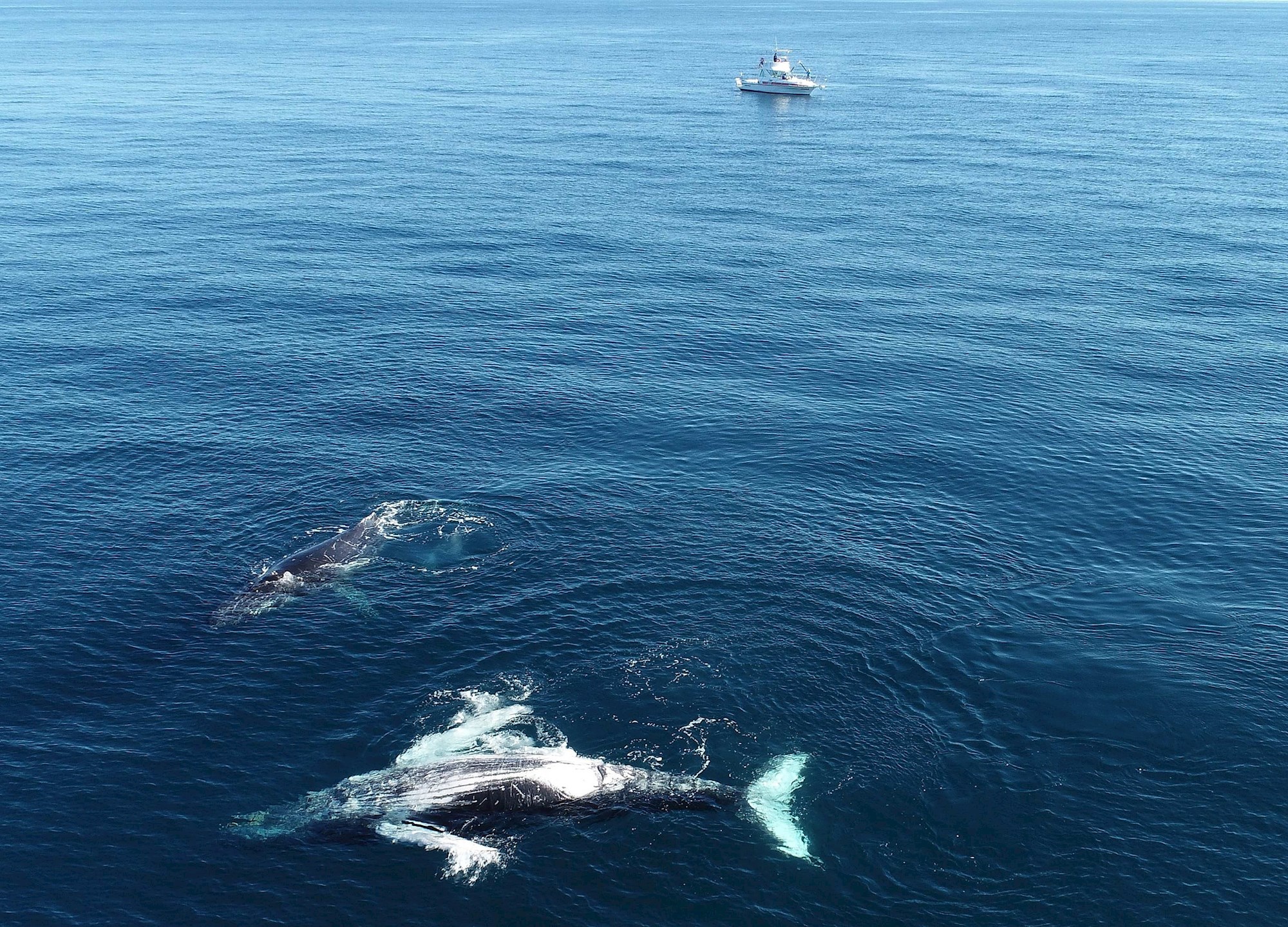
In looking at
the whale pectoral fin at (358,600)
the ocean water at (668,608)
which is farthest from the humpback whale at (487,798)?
the whale pectoral fin at (358,600)

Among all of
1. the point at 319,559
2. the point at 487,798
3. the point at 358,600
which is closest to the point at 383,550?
the point at 319,559

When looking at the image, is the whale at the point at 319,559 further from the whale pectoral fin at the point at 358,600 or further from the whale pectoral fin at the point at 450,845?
the whale pectoral fin at the point at 450,845

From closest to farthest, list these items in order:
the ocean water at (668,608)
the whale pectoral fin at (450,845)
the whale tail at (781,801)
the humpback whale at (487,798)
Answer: the ocean water at (668,608), the whale pectoral fin at (450,845), the whale tail at (781,801), the humpback whale at (487,798)

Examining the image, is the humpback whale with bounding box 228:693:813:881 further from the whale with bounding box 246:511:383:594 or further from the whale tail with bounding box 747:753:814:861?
the whale with bounding box 246:511:383:594

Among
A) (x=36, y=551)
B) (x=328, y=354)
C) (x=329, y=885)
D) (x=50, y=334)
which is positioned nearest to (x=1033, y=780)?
(x=329, y=885)

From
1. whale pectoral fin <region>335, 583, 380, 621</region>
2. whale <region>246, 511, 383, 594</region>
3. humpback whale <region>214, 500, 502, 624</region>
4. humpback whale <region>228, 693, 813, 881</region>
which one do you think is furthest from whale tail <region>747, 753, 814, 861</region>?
whale <region>246, 511, 383, 594</region>
